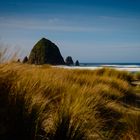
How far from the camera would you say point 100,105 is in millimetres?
6195

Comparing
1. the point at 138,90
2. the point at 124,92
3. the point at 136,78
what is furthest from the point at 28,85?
the point at 136,78

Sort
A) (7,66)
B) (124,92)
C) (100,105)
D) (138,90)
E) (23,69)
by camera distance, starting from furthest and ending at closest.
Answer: (138,90) → (124,92) → (100,105) → (23,69) → (7,66)

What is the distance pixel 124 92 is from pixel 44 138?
21.2 feet

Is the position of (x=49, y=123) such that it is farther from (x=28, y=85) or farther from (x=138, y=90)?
(x=138, y=90)

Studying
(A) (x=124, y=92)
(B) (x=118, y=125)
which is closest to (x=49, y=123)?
(B) (x=118, y=125)

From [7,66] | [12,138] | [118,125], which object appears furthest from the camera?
[118,125]

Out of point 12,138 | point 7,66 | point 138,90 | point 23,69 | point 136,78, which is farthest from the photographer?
point 136,78

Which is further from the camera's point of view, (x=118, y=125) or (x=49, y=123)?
(x=118, y=125)

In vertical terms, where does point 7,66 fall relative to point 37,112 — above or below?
above

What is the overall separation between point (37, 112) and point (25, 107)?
0.14 metres

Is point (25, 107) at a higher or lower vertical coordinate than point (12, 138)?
higher

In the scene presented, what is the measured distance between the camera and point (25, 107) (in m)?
3.98

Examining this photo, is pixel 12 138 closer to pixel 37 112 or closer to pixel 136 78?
pixel 37 112

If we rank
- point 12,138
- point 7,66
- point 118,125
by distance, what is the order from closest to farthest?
point 12,138
point 7,66
point 118,125
